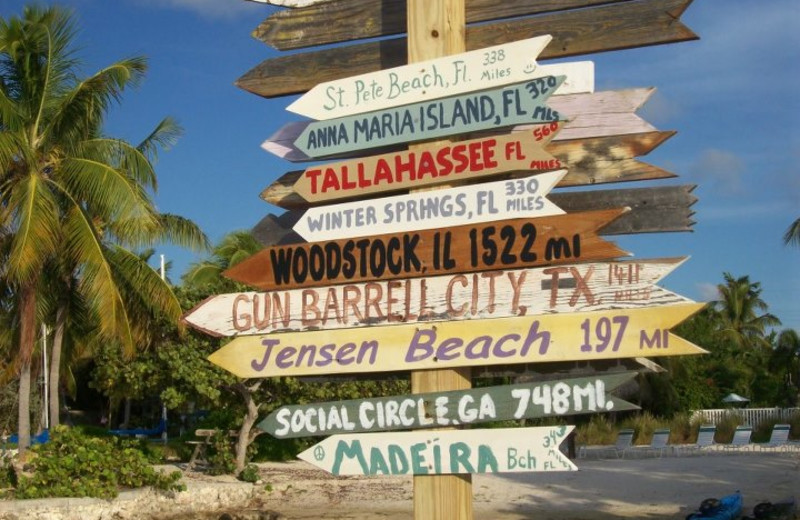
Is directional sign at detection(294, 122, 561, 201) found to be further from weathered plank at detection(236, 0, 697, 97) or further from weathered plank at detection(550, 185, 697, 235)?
weathered plank at detection(236, 0, 697, 97)

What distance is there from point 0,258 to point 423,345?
1470 cm

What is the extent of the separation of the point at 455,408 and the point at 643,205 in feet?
4.29

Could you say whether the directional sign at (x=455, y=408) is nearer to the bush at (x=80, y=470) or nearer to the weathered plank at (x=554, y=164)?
the weathered plank at (x=554, y=164)

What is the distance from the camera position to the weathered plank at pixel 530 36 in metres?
4.74

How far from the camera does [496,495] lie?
18.5 metres

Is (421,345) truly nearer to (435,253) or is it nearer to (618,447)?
(435,253)

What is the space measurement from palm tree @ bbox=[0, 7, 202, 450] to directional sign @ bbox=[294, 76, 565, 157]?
38.9 feet

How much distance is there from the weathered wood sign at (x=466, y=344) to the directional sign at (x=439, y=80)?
3.77 feet

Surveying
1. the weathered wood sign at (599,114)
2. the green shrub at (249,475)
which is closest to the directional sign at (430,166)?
the weathered wood sign at (599,114)

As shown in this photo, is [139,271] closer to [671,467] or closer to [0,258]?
[0,258]

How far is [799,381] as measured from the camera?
40.8m

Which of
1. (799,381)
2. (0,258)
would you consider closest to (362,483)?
(0,258)

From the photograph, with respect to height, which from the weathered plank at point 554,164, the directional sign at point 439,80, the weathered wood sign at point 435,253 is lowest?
the weathered wood sign at point 435,253

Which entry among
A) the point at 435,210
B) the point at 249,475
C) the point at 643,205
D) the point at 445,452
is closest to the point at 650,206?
the point at 643,205
